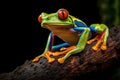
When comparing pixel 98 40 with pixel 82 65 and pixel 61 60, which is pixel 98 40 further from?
pixel 61 60

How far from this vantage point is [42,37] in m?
5.29

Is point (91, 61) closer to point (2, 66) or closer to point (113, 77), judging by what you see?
point (113, 77)

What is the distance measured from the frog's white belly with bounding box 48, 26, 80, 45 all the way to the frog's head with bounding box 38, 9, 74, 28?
4 cm

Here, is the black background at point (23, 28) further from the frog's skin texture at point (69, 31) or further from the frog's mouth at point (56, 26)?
the frog's mouth at point (56, 26)

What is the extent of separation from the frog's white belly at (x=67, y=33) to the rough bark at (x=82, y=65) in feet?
0.63

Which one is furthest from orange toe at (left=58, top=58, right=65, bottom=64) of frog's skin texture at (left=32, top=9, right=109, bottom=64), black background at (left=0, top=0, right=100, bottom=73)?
black background at (left=0, top=0, right=100, bottom=73)

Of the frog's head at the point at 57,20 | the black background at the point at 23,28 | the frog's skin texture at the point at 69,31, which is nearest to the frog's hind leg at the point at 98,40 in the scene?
the frog's skin texture at the point at 69,31

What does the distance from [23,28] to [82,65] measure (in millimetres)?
2345

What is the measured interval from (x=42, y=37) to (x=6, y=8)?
69cm

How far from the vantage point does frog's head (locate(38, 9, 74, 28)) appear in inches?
119

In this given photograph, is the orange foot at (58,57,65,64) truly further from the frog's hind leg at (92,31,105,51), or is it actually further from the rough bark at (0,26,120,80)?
the frog's hind leg at (92,31,105,51)

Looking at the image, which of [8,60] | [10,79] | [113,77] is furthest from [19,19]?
[10,79]

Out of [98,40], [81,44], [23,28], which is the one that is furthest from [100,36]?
[23,28]

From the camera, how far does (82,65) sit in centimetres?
309
